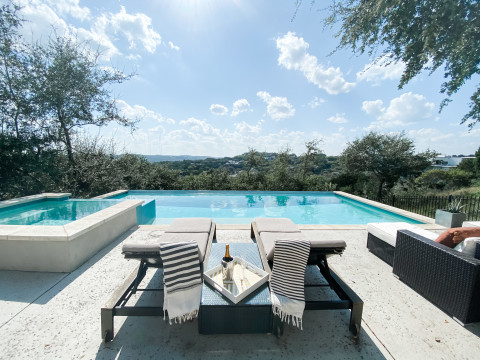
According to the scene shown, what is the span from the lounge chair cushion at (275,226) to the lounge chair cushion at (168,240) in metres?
0.87

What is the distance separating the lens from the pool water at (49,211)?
15.9 ft

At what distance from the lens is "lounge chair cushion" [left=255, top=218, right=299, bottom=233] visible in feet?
10.7

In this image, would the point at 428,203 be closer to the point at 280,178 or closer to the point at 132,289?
the point at 280,178

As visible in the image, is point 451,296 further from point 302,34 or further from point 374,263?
point 302,34

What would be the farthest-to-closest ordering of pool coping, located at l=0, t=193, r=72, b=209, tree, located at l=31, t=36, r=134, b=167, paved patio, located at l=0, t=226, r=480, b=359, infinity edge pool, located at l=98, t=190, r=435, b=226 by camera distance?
tree, located at l=31, t=36, r=134, b=167 → infinity edge pool, located at l=98, t=190, r=435, b=226 → pool coping, located at l=0, t=193, r=72, b=209 → paved patio, located at l=0, t=226, r=480, b=359

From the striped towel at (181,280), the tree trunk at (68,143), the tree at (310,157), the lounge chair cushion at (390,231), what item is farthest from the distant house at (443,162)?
the tree trunk at (68,143)

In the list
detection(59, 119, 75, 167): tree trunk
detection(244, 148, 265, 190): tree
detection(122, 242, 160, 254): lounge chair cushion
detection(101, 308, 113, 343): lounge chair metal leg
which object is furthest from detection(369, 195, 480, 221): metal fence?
detection(59, 119, 75, 167): tree trunk

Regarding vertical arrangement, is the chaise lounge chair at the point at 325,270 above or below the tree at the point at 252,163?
below

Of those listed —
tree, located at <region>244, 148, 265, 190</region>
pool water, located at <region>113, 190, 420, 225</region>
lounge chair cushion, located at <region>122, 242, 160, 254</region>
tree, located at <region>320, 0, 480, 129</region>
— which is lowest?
pool water, located at <region>113, 190, 420, 225</region>

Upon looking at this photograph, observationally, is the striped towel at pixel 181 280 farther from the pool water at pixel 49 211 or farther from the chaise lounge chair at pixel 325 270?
the pool water at pixel 49 211

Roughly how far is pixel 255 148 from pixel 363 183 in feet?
21.9

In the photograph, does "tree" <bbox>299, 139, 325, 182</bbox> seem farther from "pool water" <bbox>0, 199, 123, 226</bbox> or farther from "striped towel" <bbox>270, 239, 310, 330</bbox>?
"striped towel" <bbox>270, 239, 310, 330</bbox>

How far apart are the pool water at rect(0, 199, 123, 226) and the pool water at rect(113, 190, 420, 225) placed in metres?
1.85

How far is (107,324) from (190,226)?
1691 millimetres
